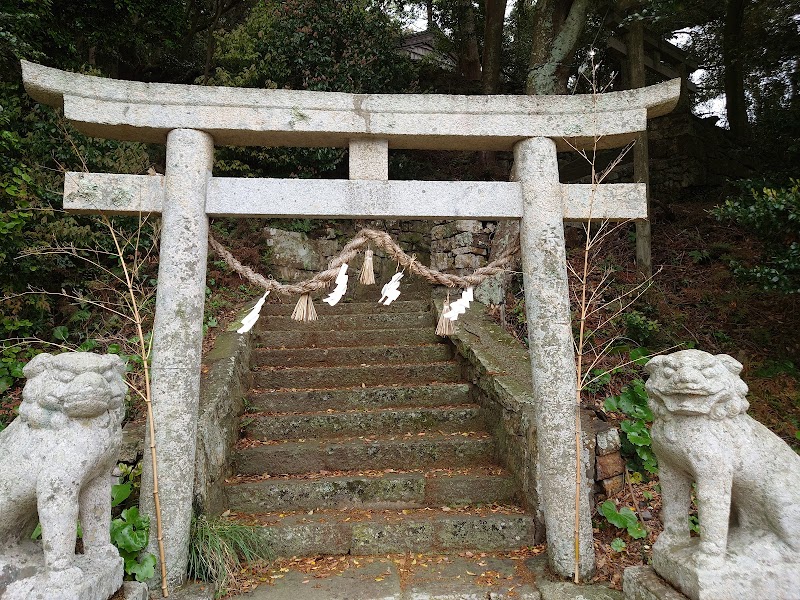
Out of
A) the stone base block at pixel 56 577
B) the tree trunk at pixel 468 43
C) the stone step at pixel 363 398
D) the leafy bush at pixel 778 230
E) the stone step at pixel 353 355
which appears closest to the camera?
the stone base block at pixel 56 577

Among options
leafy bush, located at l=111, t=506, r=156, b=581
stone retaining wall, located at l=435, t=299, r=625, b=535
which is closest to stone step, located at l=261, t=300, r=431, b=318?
stone retaining wall, located at l=435, t=299, r=625, b=535

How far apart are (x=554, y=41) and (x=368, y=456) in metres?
5.49

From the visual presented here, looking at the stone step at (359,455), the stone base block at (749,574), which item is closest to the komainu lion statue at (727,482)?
the stone base block at (749,574)

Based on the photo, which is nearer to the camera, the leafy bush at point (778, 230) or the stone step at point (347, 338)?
the leafy bush at point (778, 230)

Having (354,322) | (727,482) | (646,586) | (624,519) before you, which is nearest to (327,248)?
(354,322)

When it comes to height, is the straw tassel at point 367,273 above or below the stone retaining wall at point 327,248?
below

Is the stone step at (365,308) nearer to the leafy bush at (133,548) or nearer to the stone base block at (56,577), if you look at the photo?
the leafy bush at (133,548)

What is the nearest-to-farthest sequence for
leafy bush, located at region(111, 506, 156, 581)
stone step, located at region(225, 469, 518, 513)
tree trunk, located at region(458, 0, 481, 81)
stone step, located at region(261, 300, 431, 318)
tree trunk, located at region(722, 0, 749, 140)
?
leafy bush, located at region(111, 506, 156, 581) < stone step, located at region(225, 469, 518, 513) < stone step, located at region(261, 300, 431, 318) < tree trunk, located at region(722, 0, 749, 140) < tree trunk, located at region(458, 0, 481, 81)

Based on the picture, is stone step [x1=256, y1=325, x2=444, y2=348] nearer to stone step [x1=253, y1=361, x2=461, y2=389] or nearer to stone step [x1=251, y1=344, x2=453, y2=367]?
stone step [x1=251, y1=344, x2=453, y2=367]

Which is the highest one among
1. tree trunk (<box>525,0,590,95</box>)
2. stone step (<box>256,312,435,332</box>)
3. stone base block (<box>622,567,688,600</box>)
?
tree trunk (<box>525,0,590,95</box>)

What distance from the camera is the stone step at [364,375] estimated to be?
18.2ft

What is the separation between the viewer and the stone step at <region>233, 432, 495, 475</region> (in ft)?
14.3

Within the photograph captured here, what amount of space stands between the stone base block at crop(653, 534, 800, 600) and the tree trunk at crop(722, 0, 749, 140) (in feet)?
29.8

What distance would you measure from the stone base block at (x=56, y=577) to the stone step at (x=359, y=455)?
5.74 ft
